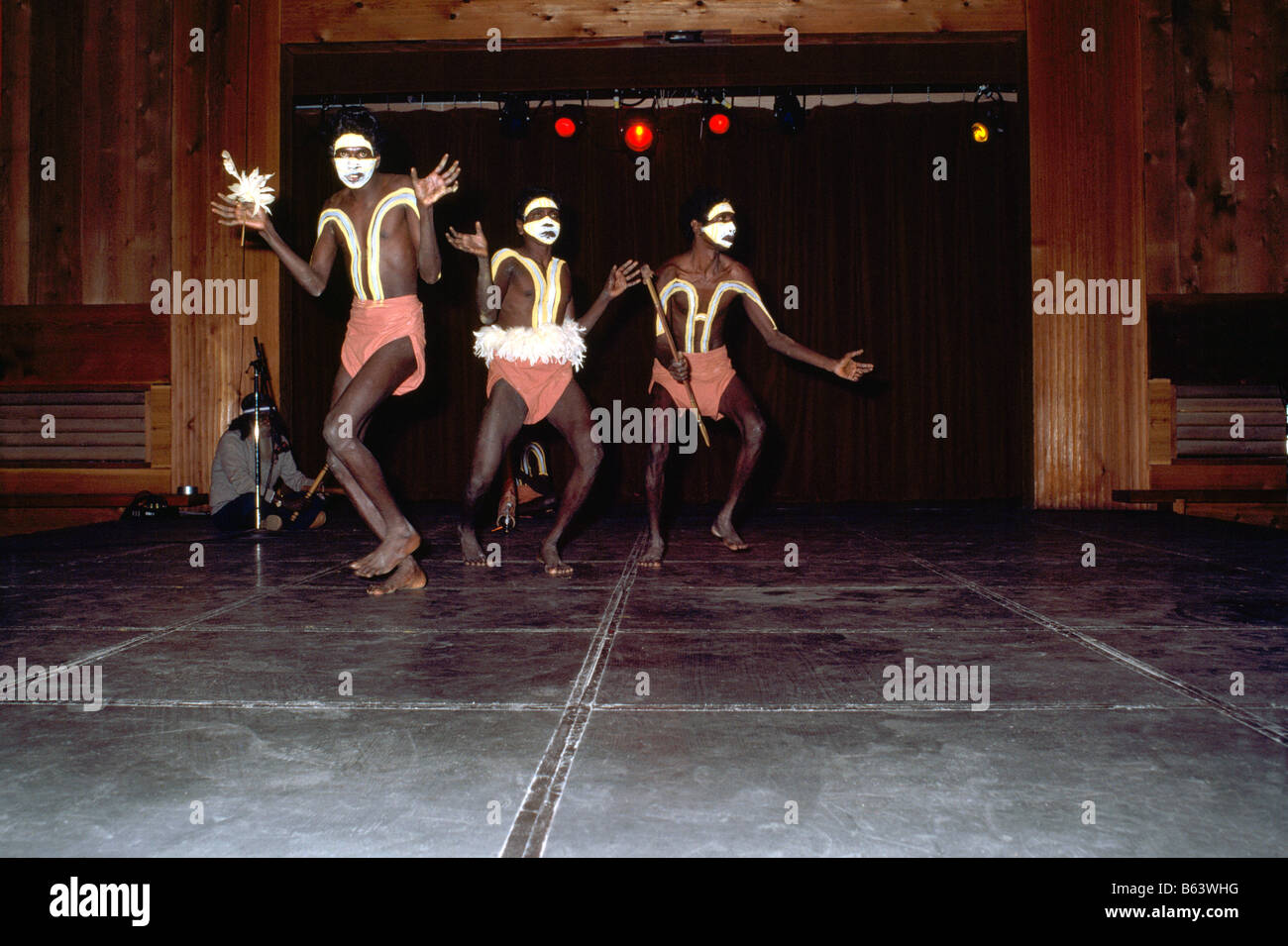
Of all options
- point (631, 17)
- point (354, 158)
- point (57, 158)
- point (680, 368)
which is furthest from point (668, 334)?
point (57, 158)

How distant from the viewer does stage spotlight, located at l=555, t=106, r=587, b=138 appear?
9.16 meters

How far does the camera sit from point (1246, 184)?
7426 millimetres

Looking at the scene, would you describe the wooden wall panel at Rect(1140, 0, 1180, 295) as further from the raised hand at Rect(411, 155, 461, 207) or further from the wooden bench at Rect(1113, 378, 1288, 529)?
the raised hand at Rect(411, 155, 461, 207)

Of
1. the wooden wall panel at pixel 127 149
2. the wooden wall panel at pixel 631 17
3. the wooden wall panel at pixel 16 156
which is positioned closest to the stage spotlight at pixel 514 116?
A: the wooden wall panel at pixel 631 17

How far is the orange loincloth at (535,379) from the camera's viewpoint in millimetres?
4098

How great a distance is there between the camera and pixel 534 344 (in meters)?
4.08

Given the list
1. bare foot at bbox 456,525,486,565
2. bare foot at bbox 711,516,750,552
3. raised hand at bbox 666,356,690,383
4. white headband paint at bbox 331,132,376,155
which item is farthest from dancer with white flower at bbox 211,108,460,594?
bare foot at bbox 711,516,750,552

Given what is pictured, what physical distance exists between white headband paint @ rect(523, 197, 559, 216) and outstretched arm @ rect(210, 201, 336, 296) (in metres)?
0.89

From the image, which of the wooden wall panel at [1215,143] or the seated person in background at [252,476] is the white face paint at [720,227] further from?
the wooden wall panel at [1215,143]

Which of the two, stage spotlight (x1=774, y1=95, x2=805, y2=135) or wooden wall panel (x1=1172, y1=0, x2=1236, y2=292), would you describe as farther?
stage spotlight (x1=774, y1=95, x2=805, y2=135)

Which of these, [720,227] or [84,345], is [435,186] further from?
[84,345]

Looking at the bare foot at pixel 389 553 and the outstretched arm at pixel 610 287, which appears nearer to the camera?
the bare foot at pixel 389 553

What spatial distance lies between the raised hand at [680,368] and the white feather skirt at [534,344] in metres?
0.46
